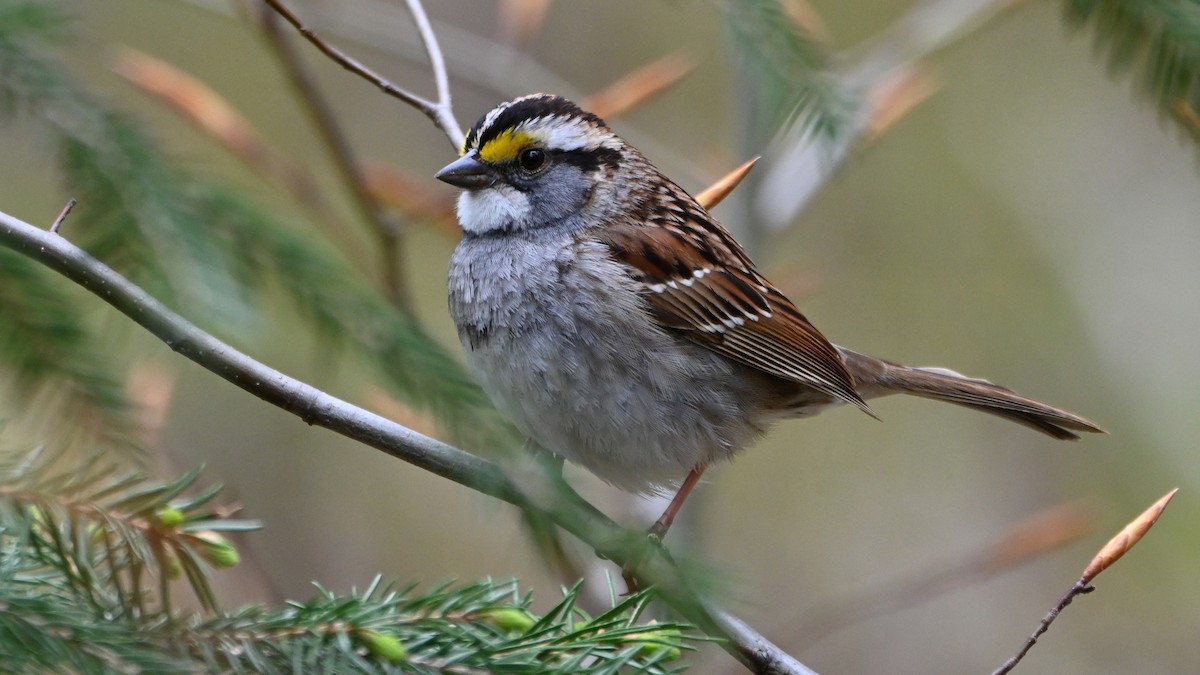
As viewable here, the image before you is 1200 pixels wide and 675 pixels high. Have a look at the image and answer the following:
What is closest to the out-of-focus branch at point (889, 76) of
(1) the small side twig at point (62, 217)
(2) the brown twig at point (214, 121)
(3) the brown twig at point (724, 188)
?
(3) the brown twig at point (724, 188)

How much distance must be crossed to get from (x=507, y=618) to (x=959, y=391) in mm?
1763

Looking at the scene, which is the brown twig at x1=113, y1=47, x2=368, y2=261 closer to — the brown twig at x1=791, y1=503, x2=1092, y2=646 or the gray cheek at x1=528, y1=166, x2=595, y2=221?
the gray cheek at x1=528, y1=166, x2=595, y2=221

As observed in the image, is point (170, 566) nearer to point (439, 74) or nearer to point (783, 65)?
point (783, 65)

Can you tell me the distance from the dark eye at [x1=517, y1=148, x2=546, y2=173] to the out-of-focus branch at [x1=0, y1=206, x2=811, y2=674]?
104cm

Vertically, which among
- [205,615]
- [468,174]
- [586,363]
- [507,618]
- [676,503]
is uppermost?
[468,174]

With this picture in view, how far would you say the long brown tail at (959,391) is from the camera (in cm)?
262

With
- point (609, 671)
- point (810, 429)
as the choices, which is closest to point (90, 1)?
point (810, 429)

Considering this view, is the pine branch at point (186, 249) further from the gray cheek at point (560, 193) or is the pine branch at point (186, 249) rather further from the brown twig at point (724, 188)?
the gray cheek at point (560, 193)

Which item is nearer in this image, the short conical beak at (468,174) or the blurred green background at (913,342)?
the short conical beak at (468,174)

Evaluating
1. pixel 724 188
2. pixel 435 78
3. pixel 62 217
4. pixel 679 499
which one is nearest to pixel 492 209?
pixel 435 78

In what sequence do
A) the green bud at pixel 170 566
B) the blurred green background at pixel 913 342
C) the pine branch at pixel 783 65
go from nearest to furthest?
the green bud at pixel 170 566
the pine branch at pixel 783 65
the blurred green background at pixel 913 342

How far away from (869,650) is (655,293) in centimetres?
376

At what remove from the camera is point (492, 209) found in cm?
236

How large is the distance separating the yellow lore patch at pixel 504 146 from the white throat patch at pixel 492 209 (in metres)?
0.07
